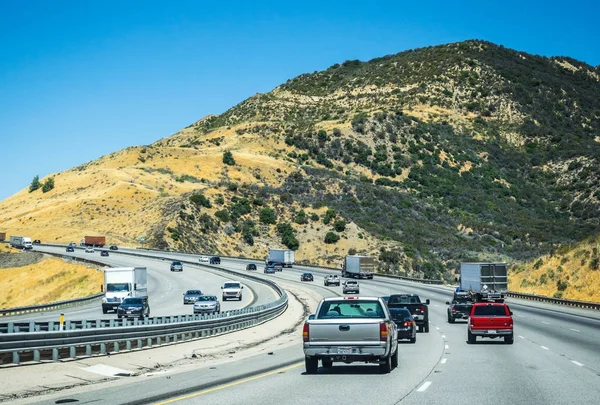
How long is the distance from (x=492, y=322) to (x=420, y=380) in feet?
39.9

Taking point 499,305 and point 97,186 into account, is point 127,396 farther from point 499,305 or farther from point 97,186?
point 97,186

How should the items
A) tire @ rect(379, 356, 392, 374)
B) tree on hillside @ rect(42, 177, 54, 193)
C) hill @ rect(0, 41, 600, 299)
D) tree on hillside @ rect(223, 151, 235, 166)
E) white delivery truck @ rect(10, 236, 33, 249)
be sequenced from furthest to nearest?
tree on hillside @ rect(42, 177, 54, 193), tree on hillside @ rect(223, 151, 235, 166), hill @ rect(0, 41, 600, 299), white delivery truck @ rect(10, 236, 33, 249), tire @ rect(379, 356, 392, 374)

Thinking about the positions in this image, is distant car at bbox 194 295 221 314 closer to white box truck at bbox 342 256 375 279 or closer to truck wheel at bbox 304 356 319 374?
truck wheel at bbox 304 356 319 374

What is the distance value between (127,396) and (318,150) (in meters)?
155

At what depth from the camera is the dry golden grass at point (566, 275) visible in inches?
2421

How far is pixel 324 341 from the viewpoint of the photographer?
18.2 m

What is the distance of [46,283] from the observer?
80938 millimetres

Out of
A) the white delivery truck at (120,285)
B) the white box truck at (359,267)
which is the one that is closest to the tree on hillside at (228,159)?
the white box truck at (359,267)

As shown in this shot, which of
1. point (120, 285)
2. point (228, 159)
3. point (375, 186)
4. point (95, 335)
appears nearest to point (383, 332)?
point (95, 335)

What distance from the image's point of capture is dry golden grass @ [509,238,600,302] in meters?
61.5

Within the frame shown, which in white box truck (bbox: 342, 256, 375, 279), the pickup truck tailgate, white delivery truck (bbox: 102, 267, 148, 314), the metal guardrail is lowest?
the metal guardrail

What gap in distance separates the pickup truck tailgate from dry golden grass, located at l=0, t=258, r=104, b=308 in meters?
59.8

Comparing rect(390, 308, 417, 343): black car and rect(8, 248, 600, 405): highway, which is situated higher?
rect(390, 308, 417, 343): black car

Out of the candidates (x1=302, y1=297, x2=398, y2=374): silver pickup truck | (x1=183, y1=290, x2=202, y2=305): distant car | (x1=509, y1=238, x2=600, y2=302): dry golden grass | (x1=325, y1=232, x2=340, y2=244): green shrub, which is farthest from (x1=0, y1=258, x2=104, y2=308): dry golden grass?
(x1=302, y1=297, x2=398, y2=374): silver pickup truck
